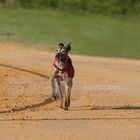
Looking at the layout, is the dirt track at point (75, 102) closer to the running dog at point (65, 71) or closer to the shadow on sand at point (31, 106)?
the shadow on sand at point (31, 106)

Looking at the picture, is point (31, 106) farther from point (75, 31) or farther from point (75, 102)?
point (75, 31)

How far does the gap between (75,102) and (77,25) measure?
15988 millimetres

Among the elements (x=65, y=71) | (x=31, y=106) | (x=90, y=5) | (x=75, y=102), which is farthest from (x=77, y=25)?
(x=65, y=71)

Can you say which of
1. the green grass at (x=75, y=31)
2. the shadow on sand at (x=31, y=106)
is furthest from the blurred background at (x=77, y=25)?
the shadow on sand at (x=31, y=106)

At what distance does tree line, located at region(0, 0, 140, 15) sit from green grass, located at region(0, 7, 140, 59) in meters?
0.91

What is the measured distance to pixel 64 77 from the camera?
15383 mm

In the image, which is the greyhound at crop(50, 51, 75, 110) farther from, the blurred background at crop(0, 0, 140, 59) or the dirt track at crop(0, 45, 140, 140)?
the blurred background at crop(0, 0, 140, 59)

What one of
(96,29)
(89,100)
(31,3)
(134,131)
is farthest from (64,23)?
(134,131)

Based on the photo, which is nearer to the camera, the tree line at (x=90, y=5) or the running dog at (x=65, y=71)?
the running dog at (x=65, y=71)

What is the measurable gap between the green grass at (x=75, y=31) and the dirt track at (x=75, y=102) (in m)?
3.84

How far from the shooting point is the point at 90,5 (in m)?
36.8

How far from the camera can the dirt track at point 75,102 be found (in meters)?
13.4

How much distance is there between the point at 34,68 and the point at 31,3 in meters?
14.6

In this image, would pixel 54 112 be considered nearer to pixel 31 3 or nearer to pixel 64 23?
pixel 64 23
